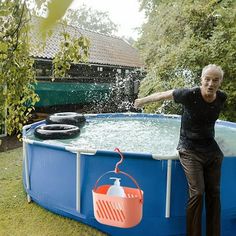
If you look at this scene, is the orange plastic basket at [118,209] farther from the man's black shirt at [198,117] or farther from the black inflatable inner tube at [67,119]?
the black inflatable inner tube at [67,119]

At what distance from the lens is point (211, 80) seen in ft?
11.0

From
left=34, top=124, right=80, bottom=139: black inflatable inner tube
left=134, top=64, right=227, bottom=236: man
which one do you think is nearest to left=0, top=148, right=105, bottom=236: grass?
left=34, top=124, right=80, bottom=139: black inflatable inner tube

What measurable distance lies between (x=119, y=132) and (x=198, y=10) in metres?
5.04

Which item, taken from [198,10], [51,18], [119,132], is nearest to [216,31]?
[198,10]

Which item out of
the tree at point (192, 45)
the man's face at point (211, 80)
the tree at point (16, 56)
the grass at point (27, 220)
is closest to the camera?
the tree at point (16, 56)

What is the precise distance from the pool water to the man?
186 cm

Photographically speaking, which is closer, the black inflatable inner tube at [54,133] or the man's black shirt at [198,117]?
the man's black shirt at [198,117]

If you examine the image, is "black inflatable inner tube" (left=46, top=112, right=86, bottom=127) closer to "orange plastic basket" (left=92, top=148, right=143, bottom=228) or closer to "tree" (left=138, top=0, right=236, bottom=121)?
"tree" (left=138, top=0, right=236, bottom=121)

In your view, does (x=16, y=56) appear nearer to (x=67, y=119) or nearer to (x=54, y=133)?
(x=54, y=133)

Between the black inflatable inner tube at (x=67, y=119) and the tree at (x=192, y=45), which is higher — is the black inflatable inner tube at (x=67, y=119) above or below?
below

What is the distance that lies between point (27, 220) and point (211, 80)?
129 inches

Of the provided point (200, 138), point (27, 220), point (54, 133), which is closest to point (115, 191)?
point (200, 138)

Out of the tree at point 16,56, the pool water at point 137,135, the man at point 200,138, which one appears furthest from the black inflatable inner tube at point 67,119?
the tree at point 16,56

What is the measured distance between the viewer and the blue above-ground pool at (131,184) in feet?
13.8
